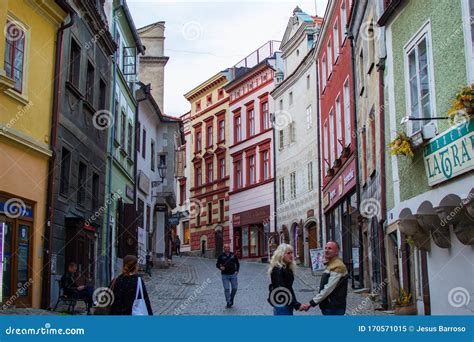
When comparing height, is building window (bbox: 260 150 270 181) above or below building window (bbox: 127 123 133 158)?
above

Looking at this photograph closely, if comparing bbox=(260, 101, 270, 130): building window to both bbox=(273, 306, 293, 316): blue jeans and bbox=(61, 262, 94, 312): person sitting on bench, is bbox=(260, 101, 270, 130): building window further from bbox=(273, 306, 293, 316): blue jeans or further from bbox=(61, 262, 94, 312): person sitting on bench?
bbox=(273, 306, 293, 316): blue jeans

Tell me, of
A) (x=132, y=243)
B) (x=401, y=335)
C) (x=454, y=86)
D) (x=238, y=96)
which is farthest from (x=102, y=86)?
(x=238, y=96)

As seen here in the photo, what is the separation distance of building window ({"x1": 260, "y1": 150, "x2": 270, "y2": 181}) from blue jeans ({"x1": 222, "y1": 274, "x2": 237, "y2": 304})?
19.6 meters

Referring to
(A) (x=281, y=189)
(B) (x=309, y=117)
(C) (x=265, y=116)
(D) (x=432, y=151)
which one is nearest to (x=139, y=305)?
(D) (x=432, y=151)

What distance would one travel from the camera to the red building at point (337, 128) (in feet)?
59.7

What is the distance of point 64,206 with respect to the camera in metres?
12.5

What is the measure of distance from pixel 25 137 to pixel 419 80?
547cm

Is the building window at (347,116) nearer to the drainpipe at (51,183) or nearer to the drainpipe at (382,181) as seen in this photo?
the drainpipe at (382,181)

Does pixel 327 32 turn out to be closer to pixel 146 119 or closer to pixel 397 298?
pixel 146 119

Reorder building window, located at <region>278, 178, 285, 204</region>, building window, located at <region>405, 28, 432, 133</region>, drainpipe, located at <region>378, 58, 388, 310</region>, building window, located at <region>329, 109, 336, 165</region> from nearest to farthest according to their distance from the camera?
building window, located at <region>405, 28, 432, 133</region>
drainpipe, located at <region>378, 58, 388, 310</region>
building window, located at <region>329, 109, 336, 165</region>
building window, located at <region>278, 178, 285, 204</region>

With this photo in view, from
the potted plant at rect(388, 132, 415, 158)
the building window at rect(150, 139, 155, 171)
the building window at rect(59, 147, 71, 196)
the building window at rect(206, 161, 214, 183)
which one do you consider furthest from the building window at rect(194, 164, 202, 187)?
the potted plant at rect(388, 132, 415, 158)

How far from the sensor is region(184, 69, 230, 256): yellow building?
117 feet

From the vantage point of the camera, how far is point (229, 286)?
13125mm

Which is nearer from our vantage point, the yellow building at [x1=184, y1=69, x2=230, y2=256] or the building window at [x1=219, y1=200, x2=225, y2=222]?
the yellow building at [x1=184, y1=69, x2=230, y2=256]
